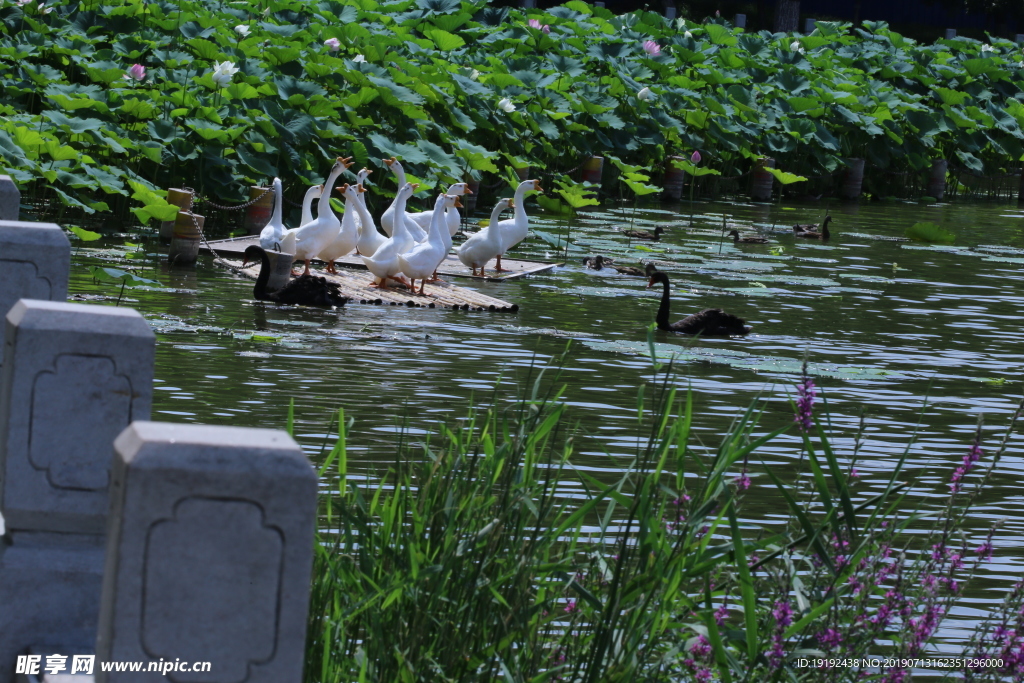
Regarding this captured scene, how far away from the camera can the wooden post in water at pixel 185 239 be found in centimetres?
1203

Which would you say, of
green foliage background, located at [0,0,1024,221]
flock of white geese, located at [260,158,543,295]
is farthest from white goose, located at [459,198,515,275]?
green foliage background, located at [0,0,1024,221]

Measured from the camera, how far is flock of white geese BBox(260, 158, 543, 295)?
1157 centimetres

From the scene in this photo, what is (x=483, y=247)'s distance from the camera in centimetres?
1298

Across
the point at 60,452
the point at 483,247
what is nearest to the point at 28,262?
the point at 60,452

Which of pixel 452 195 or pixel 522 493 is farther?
pixel 452 195

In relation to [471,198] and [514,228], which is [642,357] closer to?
[514,228]

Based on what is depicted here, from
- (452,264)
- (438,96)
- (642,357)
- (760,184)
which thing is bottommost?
(642,357)

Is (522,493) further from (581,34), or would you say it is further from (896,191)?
(896,191)

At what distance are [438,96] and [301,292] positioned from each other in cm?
737

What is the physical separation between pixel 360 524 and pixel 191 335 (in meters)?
5.58

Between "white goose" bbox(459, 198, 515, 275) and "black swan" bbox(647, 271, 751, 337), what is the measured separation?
217cm

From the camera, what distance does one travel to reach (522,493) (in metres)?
3.64

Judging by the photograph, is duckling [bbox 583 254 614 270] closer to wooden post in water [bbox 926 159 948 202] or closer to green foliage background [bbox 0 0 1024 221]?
green foliage background [bbox 0 0 1024 221]

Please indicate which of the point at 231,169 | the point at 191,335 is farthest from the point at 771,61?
the point at 191,335
